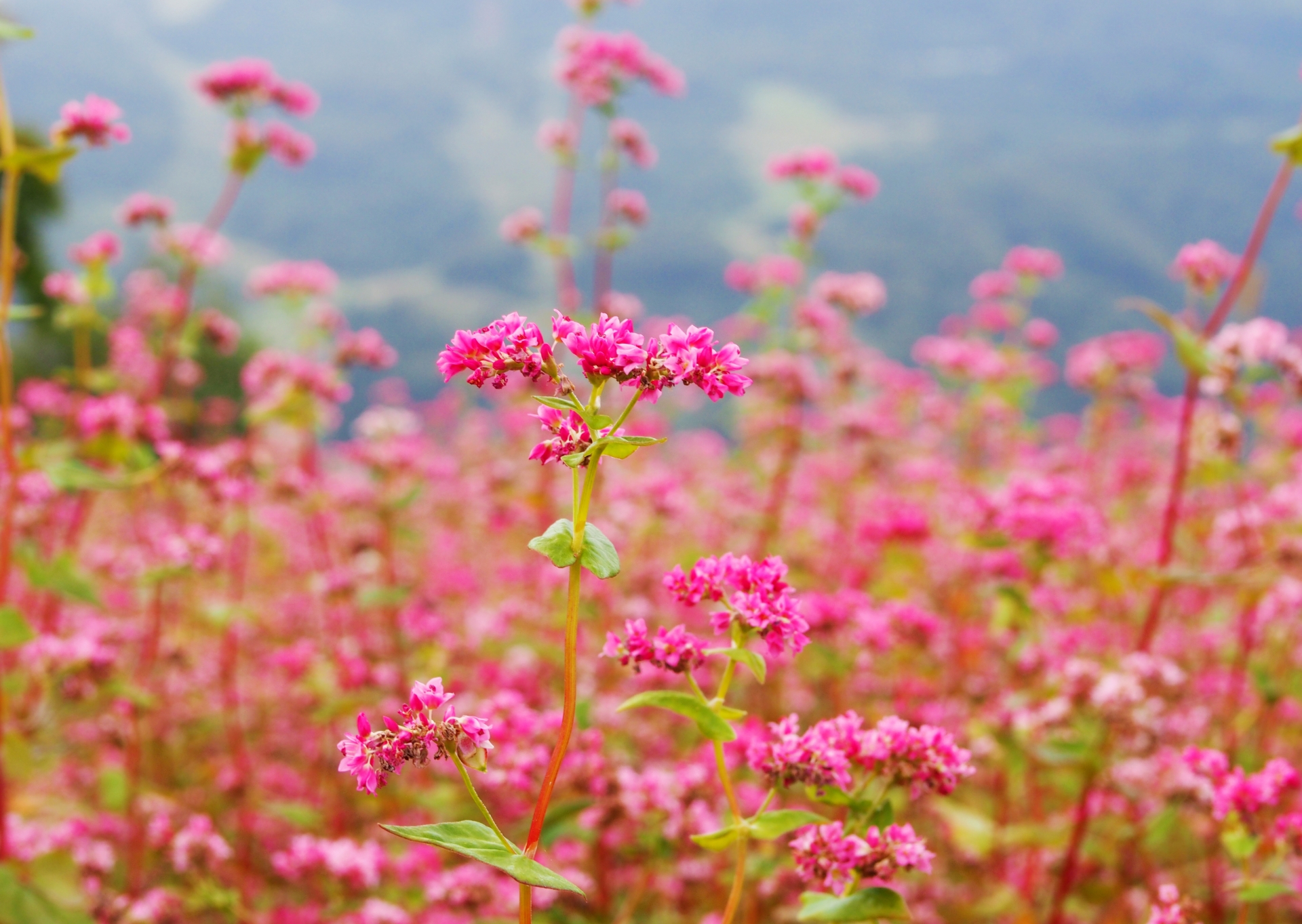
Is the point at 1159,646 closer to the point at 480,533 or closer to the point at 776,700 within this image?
the point at 776,700

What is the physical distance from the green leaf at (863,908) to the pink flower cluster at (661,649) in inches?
18.9

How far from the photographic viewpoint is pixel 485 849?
1379 mm

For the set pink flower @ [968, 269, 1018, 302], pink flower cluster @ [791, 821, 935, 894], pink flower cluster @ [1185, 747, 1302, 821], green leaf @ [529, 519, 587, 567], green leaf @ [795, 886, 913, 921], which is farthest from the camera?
pink flower @ [968, 269, 1018, 302]

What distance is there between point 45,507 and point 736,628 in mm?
4530

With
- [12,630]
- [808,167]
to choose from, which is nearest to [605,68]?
[808,167]

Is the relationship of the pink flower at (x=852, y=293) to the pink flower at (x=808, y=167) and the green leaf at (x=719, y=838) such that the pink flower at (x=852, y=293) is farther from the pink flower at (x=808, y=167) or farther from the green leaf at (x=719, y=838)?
the green leaf at (x=719, y=838)

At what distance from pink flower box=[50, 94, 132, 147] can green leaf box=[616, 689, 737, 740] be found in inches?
109

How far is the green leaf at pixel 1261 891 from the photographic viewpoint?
1.88 metres

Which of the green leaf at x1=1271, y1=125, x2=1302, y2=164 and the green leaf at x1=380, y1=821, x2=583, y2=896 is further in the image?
the green leaf at x1=1271, y1=125, x2=1302, y2=164

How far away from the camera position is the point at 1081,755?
2996 mm

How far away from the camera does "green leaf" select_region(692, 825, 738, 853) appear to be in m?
1.56

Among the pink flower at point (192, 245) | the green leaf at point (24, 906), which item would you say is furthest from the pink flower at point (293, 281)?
the green leaf at point (24, 906)

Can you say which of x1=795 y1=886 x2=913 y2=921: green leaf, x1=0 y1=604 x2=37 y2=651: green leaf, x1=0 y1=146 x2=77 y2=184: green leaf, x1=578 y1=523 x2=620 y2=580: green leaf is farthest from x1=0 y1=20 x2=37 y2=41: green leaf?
x1=795 y1=886 x2=913 y2=921: green leaf

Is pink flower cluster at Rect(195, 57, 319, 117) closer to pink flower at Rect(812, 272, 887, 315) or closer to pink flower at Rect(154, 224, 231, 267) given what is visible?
pink flower at Rect(154, 224, 231, 267)
